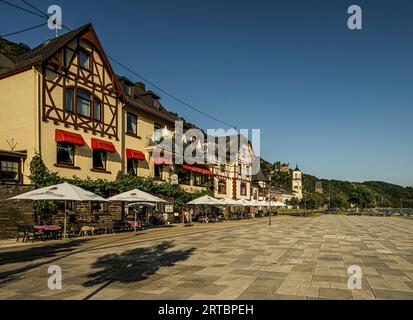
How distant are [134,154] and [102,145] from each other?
14.3 ft

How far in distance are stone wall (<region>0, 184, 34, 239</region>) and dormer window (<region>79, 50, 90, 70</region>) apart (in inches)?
405

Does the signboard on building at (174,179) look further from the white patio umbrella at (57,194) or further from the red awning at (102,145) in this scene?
the white patio umbrella at (57,194)

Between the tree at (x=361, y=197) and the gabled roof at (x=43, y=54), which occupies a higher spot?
the gabled roof at (x=43, y=54)

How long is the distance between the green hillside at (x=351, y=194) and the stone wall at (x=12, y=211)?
33853 mm

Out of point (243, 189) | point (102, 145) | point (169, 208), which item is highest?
point (102, 145)

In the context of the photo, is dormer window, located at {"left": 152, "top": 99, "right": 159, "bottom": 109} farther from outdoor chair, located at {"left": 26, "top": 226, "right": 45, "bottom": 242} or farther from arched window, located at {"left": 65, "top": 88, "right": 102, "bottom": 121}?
outdoor chair, located at {"left": 26, "top": 226, "right": 45, "bottom": 242}

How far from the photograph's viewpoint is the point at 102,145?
989 inches

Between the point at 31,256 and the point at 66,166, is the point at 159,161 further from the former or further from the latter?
the point at 31,256

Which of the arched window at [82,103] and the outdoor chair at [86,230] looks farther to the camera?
the arched window at [82,103]

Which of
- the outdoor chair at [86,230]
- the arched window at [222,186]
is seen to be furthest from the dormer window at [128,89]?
the arched window at [222,186]

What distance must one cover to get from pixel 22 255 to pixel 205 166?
31.0 meters

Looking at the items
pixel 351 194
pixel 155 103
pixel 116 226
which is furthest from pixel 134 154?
pixel 351 194

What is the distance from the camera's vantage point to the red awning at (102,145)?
24.8 metres
